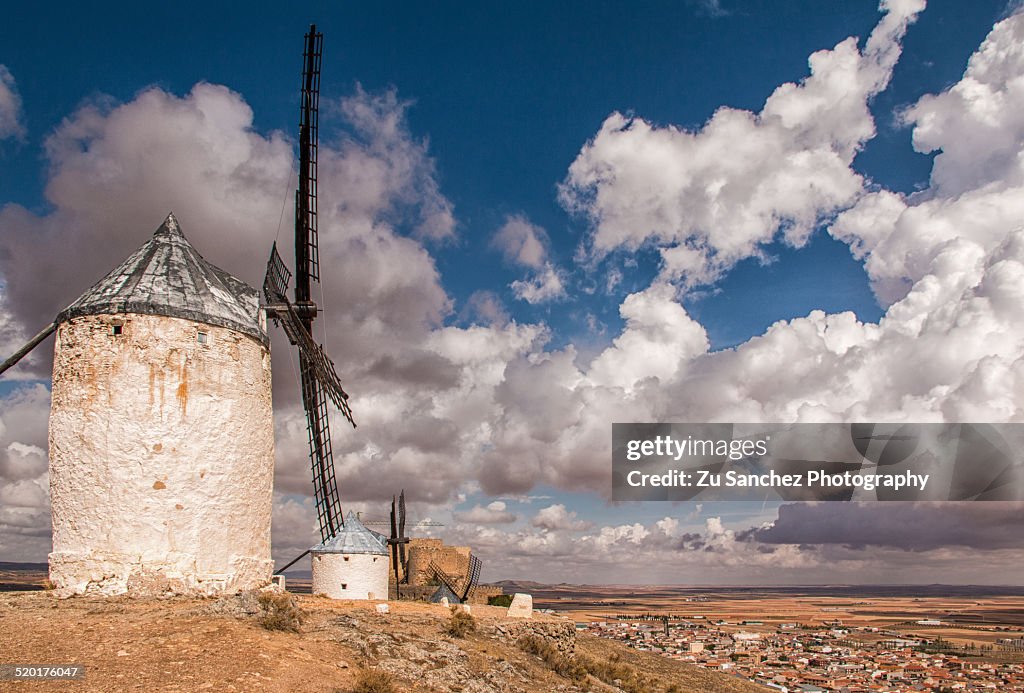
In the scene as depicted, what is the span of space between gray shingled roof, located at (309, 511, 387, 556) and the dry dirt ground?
11.8 ft

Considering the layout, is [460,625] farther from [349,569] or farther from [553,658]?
[349,569]

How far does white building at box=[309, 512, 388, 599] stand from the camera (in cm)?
1930

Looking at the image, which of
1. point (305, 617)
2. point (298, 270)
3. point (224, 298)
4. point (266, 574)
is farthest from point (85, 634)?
point (298, 270)

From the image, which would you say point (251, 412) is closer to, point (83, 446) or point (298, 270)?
point (83, 446)

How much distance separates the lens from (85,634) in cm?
1084

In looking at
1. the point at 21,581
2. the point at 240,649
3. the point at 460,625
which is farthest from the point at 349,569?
the point at 21,581

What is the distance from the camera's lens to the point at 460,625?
50.2ft

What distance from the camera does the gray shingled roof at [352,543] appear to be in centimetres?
1955

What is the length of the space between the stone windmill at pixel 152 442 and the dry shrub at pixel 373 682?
13.7 ft

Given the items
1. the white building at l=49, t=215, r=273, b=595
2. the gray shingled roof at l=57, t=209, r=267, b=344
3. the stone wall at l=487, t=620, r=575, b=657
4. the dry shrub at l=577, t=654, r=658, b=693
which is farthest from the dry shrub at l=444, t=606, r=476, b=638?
the gray shingled roof at l=57, t=209, r=267, b=344

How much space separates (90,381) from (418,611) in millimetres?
8267

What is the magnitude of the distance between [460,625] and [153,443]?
694 cm

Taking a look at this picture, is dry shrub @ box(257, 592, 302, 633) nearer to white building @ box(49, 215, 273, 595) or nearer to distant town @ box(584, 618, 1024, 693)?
white building @ box(49, 215, 273, 595)

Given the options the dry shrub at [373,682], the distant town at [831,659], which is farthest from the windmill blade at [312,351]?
the distant town at [831,659]
